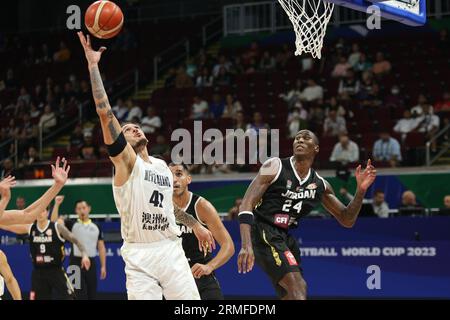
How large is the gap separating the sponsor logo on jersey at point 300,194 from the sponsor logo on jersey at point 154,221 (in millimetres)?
1918

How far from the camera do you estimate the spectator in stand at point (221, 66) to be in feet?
71.3

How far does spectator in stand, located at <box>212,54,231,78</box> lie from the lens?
2172 centimetres

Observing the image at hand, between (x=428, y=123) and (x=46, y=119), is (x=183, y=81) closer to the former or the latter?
(x=46, y=119)

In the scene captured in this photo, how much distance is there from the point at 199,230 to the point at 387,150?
9309mm

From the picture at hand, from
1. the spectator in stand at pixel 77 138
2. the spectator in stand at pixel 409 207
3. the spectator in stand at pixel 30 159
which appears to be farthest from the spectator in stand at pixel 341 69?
the spectator in stand at pixel 30 159

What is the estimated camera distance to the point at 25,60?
1051 inches

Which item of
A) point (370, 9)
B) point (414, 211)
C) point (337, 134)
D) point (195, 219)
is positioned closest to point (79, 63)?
point (337, 134)

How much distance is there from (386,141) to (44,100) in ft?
36.5

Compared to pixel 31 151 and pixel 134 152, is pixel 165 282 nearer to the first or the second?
pixel 134 152

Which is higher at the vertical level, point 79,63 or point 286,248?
point 79,63

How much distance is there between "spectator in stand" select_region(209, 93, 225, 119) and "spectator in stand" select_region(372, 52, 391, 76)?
3.52 m

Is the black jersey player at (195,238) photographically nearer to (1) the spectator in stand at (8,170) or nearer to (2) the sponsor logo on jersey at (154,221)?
(2) the sponsor logo on jersey at (154,221)

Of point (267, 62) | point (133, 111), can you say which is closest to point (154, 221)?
point (133, 111)

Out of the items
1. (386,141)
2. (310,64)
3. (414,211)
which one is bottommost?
(414,211)
